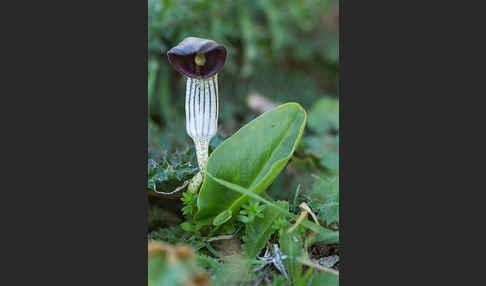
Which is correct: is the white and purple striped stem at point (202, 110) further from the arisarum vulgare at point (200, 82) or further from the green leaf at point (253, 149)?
the green leaf at point (253, 149)

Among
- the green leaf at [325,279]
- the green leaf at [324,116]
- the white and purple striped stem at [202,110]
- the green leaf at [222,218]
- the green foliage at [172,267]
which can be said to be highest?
the white and purple striped stem at [202,110]

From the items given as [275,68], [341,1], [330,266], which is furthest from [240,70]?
[330,266]

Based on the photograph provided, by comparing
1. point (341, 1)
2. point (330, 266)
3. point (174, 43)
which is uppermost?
point (341, 1)

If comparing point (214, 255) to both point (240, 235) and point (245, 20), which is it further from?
point (245, 20)

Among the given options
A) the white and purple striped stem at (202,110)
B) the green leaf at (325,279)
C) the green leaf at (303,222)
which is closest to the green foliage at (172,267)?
the green leaf at (303,222)

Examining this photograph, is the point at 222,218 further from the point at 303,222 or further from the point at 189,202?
the point at 303,222

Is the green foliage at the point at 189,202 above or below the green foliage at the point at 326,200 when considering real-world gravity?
above

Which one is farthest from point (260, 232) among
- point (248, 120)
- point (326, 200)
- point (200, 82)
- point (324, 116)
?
point (324, 116)
